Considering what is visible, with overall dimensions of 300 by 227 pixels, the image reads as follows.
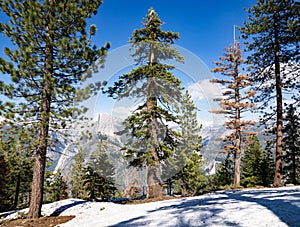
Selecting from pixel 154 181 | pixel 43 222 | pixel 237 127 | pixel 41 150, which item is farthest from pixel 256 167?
pixel 41 150

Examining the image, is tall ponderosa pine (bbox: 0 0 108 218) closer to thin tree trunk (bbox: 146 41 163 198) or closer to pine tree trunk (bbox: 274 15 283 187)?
thin tree trunk (bbox: 146 41 163 198)

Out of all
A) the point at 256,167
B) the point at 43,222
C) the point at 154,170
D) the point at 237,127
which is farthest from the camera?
the point at 256,167

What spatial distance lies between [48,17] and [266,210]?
10.5m

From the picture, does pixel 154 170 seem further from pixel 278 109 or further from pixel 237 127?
pixel 237 127

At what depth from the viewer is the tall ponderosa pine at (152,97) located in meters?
11.9

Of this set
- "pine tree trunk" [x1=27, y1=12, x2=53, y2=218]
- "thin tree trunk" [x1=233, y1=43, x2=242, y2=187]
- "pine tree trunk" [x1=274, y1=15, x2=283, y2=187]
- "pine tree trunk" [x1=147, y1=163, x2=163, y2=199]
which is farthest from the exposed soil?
"thin tree trunk" [x1=233, y1=43, x2=242, y2=187]

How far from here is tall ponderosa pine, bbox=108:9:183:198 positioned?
1195 cm

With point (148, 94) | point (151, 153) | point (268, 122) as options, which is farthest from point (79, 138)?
point (268, 122)

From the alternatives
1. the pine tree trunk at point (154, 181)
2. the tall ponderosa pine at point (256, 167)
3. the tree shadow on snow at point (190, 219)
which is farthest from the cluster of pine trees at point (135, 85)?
the tall ponderosa pine at point (256, 167)

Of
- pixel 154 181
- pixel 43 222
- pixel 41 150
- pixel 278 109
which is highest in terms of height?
pixel 278 109

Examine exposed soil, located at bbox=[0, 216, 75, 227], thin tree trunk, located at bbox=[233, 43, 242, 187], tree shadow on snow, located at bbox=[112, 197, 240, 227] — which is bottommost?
exposed soil, located at bbox=[0, 216, 75, 227]

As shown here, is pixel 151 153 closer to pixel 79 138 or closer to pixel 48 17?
pixel 79 138

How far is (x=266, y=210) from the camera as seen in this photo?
565 centimetres

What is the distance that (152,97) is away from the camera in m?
13.1
